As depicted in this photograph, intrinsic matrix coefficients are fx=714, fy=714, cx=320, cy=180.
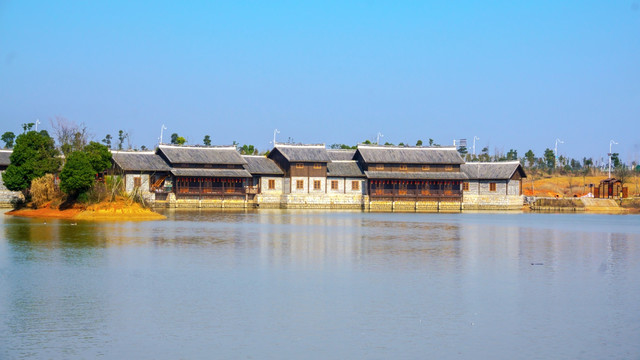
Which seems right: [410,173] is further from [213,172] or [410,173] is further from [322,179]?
[213,172]

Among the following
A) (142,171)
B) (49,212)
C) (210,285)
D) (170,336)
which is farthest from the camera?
(142,171)

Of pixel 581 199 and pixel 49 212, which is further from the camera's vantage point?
pixel 581 199

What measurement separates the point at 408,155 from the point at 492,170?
7953mm

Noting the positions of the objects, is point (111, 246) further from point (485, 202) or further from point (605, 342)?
point (485, 202)

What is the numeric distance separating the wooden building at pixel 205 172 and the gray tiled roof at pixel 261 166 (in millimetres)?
841

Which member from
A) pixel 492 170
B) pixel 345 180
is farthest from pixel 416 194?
pixel 492 170

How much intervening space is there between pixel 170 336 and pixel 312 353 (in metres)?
2.87

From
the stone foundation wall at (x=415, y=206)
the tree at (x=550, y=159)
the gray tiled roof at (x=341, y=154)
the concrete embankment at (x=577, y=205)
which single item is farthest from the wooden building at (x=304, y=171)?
the tree at (x=550, y=159)

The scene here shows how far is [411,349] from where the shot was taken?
13227 millimetres

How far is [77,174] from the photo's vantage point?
40250 mm

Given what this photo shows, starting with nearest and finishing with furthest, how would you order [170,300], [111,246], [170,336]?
1. [170,336]
2. [170,300]
3. [111,246]

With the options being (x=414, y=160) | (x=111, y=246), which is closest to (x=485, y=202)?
(x=414, y=160)

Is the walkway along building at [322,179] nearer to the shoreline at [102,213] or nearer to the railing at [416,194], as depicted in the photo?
the railing at [416,194]

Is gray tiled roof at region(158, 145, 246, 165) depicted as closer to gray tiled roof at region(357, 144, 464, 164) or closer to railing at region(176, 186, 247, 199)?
railing at region(176, 186, 247, 199)
